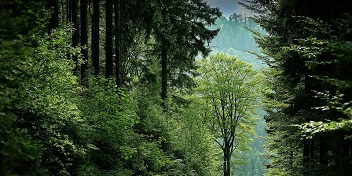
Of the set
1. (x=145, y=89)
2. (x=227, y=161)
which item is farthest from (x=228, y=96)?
(x=145, y=89)

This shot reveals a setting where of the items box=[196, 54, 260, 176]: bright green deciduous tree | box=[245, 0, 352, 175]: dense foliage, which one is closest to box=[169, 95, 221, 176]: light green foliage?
box=[245, 0, 352, 175]: dense foliage

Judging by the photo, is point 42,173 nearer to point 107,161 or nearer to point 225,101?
point 107,161

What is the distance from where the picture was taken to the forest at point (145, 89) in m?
5.86

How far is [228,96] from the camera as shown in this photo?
104 feet

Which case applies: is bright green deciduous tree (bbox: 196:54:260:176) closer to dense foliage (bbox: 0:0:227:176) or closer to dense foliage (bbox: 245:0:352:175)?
dense foliage (bbox: 0:0:227:176)

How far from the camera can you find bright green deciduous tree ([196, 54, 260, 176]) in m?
30.5

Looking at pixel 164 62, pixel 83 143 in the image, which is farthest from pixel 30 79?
pixel 164 62

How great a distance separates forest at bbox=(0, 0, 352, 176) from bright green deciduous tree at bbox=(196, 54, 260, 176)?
0.73m

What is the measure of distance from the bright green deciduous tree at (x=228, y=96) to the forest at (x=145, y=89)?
28.6 inches

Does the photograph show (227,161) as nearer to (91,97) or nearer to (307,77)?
(307,77)

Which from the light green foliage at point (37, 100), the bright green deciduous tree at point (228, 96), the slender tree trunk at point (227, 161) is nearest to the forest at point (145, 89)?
the light green foliage at point (37, 100)

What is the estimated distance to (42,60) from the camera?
290 inches

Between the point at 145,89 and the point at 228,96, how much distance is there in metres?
15.2

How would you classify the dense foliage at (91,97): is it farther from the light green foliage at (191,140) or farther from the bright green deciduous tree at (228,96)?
the bright green deciduous tree at (228,96)
